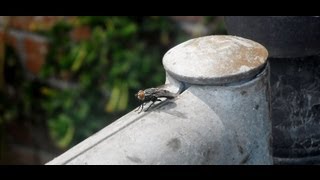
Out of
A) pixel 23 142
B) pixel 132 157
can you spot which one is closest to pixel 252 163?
pixel 132 157

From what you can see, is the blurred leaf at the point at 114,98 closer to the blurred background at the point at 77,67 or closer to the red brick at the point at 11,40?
the blurred background at the point at 77,67

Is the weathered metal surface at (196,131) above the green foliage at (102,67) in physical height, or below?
above

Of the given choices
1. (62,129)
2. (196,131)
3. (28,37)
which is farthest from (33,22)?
(196,131)

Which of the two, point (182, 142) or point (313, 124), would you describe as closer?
point (182, 142)

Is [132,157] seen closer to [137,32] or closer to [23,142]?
[137,32]

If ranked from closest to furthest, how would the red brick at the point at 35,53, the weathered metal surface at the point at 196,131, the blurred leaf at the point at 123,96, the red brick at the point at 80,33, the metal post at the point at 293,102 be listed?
the weathered metal surface at the point at 196,131 → the metal post at the point at 293,102 → the blurred leaf at the point at 123,96 → the red brick at the point at 80,33 → the red brick at the point at 35,53

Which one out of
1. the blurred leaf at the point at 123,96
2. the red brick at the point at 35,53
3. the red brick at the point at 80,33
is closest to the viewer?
the blurred leaf at the point at 123,96

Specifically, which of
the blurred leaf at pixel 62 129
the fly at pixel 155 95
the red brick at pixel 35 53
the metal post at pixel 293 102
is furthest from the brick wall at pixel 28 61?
the fly at pixel 155 95
